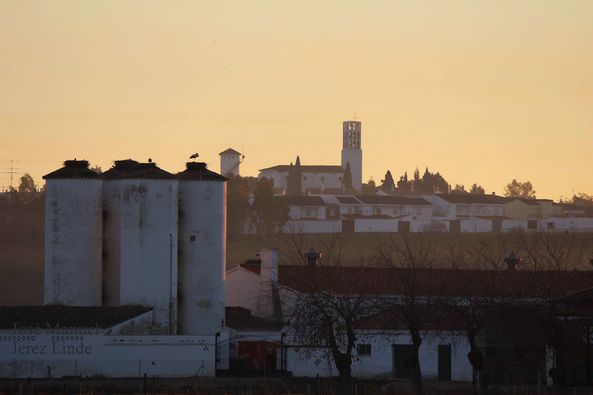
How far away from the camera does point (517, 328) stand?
4759 centimetres

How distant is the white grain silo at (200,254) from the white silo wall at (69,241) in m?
3.62

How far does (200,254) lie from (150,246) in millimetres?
2234

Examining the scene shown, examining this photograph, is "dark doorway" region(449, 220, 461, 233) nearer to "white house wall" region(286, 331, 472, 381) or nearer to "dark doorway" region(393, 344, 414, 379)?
"white house wall" region(286, 331, 472, 381)

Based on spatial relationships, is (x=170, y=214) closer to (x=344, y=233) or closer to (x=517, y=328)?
(x=517, y=328)

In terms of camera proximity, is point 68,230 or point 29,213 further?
point 29,213

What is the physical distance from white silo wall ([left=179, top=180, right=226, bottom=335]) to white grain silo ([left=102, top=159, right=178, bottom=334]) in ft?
3.47

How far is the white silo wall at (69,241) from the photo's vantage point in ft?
174

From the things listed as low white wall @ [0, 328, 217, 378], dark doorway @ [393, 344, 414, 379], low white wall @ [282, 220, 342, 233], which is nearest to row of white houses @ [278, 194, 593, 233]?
low white wall @ [282, 220, 342, 233]

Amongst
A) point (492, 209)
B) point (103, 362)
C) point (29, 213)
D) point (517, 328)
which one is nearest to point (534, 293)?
point (517, 328)

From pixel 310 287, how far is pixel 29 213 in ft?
246

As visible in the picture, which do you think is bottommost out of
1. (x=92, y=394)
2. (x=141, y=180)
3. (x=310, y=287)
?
(x=92, y=394)

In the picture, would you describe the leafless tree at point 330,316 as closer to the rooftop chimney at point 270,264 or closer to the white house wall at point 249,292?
the rooftop chimney at point 270,264

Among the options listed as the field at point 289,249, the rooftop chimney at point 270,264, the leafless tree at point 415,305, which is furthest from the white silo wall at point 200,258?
the field at point 289,249

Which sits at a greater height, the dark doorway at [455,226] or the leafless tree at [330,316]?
the dark doorway at [455,226]
